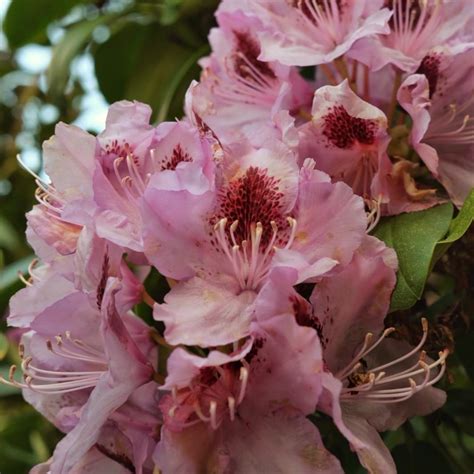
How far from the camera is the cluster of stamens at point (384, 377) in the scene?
24.9 inches

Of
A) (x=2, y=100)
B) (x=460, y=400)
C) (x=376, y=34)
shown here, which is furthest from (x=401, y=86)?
(x=2, y=100)

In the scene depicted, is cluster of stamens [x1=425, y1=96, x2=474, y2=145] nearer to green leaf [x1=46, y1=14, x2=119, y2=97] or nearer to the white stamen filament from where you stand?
the white stamen filament

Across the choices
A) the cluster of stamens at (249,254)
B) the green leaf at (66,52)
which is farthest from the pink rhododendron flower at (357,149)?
the green leaf at (66,52)

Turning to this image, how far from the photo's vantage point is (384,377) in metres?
0.67

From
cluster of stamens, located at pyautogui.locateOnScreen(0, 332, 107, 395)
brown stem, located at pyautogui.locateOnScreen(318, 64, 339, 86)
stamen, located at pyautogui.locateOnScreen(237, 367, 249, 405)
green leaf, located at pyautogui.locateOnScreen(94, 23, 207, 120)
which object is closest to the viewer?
stamen, located at pyautogui.locateOnScreen(237, 367, 249, 405)

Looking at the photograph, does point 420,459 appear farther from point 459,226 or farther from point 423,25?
point 423,25

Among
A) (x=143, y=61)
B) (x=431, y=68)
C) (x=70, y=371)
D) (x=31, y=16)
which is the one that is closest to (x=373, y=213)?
(x=431, y=68)

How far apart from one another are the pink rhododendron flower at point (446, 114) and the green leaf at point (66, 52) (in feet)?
1.85

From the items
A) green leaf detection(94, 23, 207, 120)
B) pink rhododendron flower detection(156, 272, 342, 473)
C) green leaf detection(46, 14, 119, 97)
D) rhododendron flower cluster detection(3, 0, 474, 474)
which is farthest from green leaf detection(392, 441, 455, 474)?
green leaf detection(46, 14, 119, 97)

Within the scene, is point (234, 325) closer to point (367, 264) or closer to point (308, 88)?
point (367, 264)

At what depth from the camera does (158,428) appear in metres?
0.65

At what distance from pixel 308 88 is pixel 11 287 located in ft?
1.61

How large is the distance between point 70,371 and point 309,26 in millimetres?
366

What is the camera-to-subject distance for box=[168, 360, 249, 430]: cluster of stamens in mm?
578
